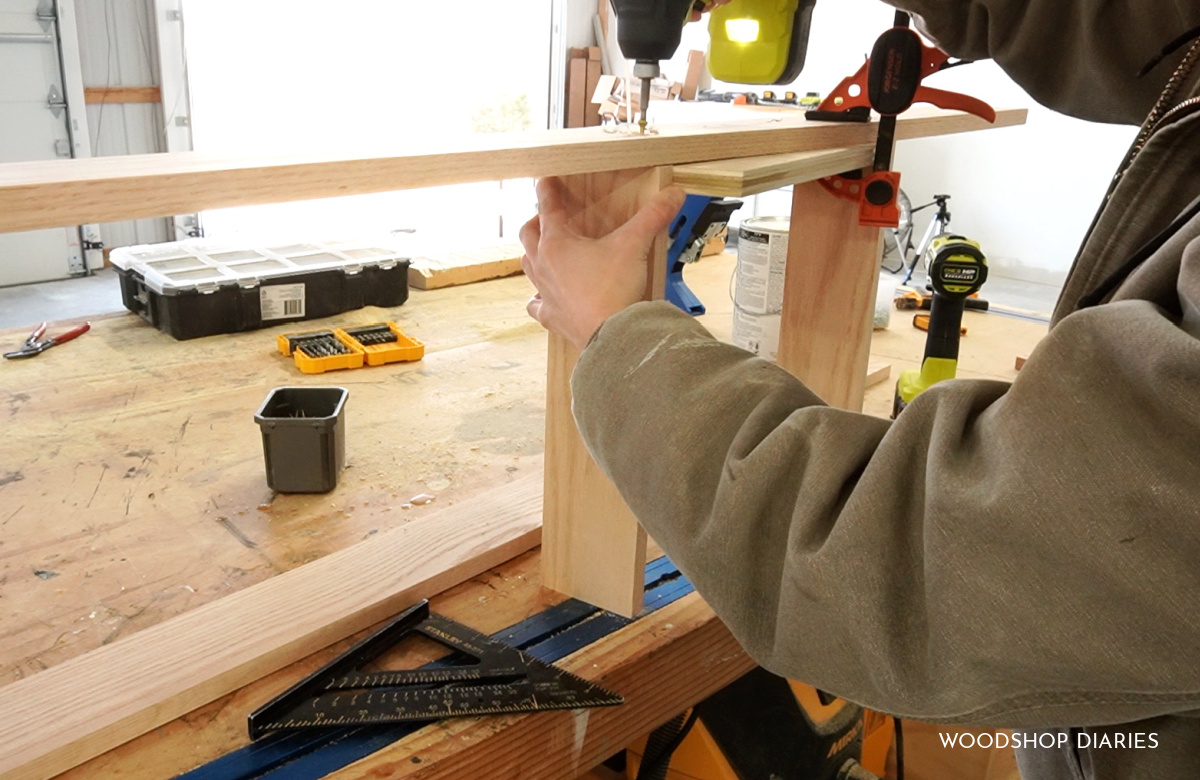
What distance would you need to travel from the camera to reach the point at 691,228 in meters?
1.56

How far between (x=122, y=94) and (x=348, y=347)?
3.38 metres

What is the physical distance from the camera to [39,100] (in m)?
3.90

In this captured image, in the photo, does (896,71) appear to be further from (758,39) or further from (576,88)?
Answer: (576,88)

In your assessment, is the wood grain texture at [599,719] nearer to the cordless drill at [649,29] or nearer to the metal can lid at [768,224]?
the cordless drill at [649,29]

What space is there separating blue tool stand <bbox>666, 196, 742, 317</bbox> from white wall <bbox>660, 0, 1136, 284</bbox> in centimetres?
289

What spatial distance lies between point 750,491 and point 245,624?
0.53 meters

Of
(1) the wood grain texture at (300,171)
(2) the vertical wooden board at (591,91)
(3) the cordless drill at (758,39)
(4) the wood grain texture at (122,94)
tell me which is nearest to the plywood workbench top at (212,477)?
(1) the wood grain texture at (300,171)

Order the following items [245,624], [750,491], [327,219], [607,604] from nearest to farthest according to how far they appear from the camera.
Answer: [750,491] → [245,624] → [607,604] → [327,219]

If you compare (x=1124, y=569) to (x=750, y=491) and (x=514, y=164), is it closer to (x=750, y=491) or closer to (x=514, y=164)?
(x=750, y=491)

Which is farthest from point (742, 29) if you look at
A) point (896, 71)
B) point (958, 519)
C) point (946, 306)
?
point (958, 519)

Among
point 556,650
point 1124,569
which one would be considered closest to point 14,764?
point 556,650

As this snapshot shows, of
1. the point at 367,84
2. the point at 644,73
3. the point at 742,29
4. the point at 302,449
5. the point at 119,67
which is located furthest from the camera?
the point at 367,84

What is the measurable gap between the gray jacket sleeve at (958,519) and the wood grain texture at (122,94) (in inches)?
170

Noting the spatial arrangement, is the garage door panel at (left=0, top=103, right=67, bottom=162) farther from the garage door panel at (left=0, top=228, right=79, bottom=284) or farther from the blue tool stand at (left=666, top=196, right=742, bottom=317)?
the blue tool stand at (left=666, top=196, right=742, bottom=317)
